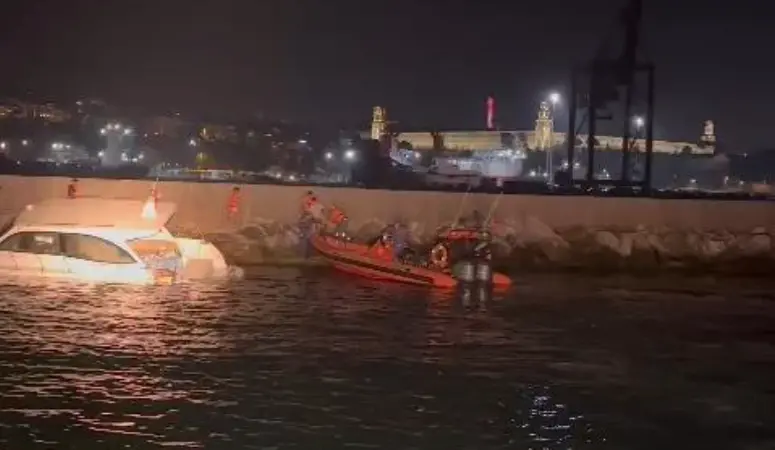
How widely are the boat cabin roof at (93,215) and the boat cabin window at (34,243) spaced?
0.87 feet

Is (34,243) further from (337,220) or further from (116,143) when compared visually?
(116,143)

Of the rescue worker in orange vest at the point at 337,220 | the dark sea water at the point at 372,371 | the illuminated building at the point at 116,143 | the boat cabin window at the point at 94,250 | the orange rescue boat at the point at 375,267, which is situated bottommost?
the dark sea water at the point at 372,371

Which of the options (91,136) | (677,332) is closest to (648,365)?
(677,332)

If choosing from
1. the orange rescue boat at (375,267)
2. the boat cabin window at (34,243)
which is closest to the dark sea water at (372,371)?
the boat cabin window at (34,243)

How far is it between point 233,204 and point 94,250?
9.94 metres

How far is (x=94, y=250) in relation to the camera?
2373 cm

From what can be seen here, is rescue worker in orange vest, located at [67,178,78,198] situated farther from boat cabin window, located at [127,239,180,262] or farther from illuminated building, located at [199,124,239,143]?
illuminated building, located at [199,124,239,143]

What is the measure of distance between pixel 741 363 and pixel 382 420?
7.18m

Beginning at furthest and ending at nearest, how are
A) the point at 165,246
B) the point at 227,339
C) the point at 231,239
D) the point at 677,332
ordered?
the point at 231,239, the point at 165,246, the point at 677,332, the point at 227,339

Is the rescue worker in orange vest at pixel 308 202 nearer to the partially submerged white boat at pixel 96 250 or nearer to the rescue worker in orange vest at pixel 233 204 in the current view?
the rescue worker in orange vest at pixel 233 204

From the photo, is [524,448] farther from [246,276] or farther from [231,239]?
[231,239]

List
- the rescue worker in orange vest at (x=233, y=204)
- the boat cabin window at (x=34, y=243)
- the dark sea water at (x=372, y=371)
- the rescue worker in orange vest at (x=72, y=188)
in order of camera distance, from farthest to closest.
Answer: the rescue worker in orange vest at (x=233, y=204), the rescue worker in orange vest at (x=72, y=188), the boat cabin window at (x=34, y=243), the dark sea water at (x=372, y=371)

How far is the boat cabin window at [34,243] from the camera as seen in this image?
78.2ft

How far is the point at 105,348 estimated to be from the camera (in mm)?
16500
